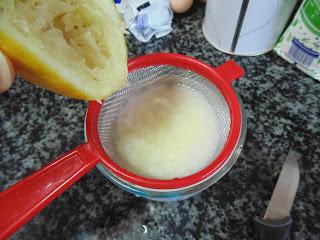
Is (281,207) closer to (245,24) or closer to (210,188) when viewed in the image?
(210,188)

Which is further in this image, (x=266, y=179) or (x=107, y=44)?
(x=266, y=179)

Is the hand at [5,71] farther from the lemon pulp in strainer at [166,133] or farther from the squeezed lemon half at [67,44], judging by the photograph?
the lemon pulp in strainer at [166,133]

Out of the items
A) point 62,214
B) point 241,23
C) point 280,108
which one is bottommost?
point 62,214

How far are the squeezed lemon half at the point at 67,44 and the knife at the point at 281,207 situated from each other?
0.28 metres

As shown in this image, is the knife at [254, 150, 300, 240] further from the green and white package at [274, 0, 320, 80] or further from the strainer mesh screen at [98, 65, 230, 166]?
the green and white package at [274, 0, 320, 80]

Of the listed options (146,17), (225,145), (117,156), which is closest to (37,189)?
(117,156)

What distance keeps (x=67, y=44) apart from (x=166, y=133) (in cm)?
24

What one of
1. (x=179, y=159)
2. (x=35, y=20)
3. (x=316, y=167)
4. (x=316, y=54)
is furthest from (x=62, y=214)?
(x=316, y=54)

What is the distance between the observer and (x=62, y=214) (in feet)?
1.81

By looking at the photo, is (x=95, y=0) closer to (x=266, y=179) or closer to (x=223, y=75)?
(x=223, y=75)

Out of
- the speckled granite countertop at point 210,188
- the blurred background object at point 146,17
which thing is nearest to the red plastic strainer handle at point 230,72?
the speckled granite countertop at point 210,188

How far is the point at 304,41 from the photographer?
657mm

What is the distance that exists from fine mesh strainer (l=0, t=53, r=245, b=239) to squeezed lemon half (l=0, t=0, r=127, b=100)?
105 millimetres

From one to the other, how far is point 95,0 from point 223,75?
0.83ft
